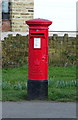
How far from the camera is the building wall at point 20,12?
60.0ft

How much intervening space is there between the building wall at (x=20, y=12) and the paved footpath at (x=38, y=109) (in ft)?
22.9

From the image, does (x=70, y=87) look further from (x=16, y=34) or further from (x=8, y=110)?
(x=16, y=34)

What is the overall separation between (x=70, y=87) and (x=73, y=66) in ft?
12.3

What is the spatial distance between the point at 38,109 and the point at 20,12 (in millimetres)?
8002

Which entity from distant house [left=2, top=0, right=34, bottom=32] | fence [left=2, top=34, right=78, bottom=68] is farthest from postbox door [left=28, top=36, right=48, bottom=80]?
distant house [left=2, top=0, right=34, bottom=32]

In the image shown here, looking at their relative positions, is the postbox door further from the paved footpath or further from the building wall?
the building wall

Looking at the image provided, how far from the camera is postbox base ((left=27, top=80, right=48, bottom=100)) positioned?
1174 centimetres

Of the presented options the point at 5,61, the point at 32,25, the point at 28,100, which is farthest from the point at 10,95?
the point at 5,61

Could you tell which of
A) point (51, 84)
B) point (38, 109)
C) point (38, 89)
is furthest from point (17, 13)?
point (38, 109)

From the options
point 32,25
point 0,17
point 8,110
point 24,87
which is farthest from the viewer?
point 0,17

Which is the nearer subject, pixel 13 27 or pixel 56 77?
pixel 56 77

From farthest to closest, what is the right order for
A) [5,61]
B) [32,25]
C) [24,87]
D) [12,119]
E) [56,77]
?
1. [5,61]
2. [56,77]
3. [24,87]
4. [32,25]
5. [12,119]

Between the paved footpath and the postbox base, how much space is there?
229 mm

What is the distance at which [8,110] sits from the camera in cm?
1062
